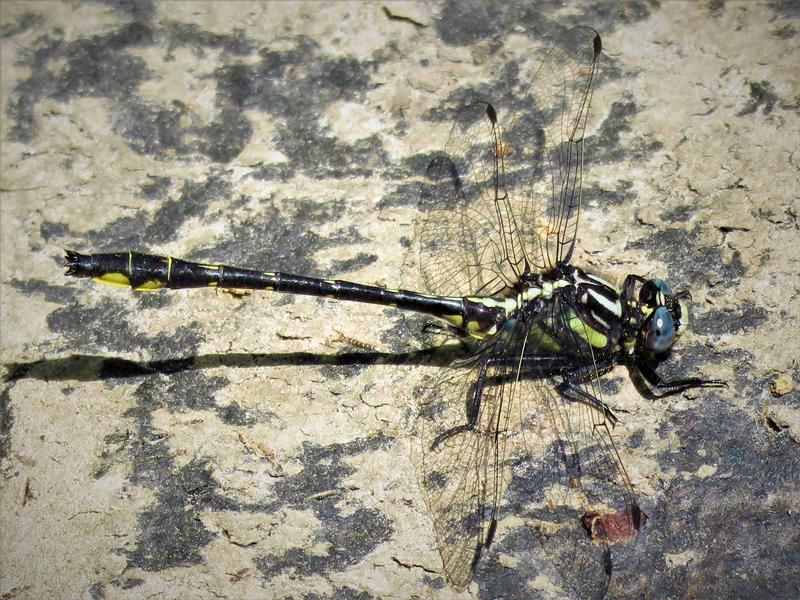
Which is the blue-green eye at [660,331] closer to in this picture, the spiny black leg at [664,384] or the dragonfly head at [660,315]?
the dragonfly head at [660,315]

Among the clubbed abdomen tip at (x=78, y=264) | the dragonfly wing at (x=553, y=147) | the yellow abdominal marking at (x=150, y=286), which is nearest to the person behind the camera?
the clubbed abdomen tip at (x=78, y=264)

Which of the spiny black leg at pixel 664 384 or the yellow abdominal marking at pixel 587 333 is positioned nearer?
the spiny black leg at pixel 664 384

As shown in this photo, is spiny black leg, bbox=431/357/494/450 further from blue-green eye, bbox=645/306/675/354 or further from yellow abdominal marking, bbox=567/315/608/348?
blue-green eye, bbox=645/306/675/354

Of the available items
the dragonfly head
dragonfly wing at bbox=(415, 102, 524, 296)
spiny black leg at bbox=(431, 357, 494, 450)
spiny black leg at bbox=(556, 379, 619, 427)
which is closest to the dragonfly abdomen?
dragonfly wing at bbox=(415, 102, 524, 296)

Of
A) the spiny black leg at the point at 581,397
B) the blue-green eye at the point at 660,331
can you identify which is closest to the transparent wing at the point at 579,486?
the spiny black leg at the point at 581,397

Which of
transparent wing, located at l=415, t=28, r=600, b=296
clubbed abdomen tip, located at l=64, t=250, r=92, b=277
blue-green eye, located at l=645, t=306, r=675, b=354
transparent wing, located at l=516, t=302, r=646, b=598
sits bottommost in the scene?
transparent wing, located at l=516, t=302, r=646, b=598

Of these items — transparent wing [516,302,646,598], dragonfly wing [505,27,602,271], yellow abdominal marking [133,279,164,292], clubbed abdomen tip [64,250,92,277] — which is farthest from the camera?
dragonfly wing [505,27,602,271]

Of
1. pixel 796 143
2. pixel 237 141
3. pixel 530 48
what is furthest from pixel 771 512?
pixel 237 141

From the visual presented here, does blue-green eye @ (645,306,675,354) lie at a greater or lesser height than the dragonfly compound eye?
lesser
